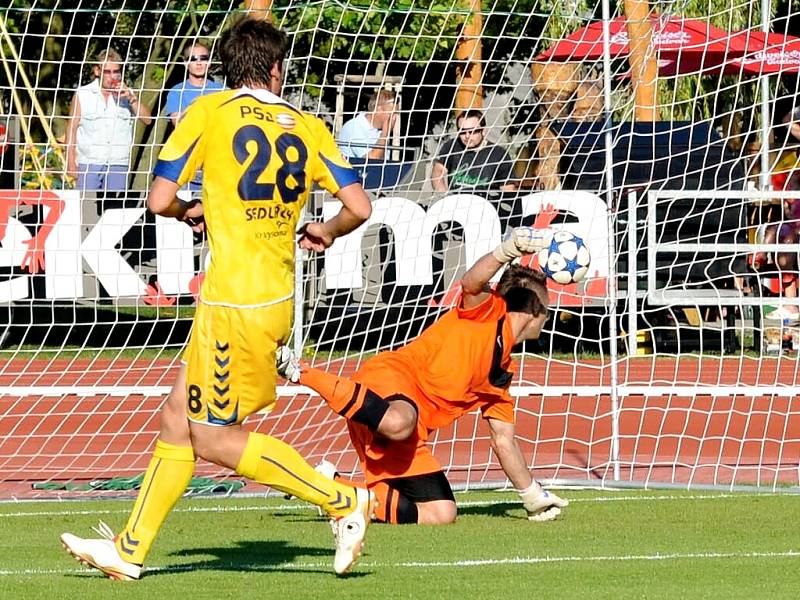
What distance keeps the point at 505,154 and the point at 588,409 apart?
2431mm

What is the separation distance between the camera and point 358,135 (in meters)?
11.9

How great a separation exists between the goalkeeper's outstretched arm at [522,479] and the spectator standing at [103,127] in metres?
4.13

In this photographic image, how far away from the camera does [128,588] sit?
5.82m

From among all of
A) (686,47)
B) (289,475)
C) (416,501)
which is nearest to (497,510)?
(416,501)

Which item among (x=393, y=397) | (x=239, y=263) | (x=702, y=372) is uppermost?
(x=239, y=263)

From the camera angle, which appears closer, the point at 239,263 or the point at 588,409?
the point at 239,263

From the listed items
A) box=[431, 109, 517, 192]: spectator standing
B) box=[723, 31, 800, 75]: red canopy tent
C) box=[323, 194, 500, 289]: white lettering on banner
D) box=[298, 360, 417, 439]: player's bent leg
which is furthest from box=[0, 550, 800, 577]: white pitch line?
box=[723, 31, 800, 75]: red canopy tent

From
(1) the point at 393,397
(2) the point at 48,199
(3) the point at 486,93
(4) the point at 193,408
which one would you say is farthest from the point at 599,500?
(2) the point at 48,199

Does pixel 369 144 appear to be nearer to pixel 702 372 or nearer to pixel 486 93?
pixel 486 93

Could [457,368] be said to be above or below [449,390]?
above

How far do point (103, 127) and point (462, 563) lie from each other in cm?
592

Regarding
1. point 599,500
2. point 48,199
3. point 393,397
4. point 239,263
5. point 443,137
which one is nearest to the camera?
point 239,263

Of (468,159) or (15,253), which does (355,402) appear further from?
(15,253)

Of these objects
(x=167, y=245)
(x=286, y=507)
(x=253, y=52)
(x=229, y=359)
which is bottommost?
(x=286, y=507)
